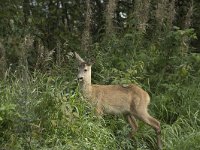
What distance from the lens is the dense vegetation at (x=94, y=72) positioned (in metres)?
7.39

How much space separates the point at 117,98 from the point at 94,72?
113 cm

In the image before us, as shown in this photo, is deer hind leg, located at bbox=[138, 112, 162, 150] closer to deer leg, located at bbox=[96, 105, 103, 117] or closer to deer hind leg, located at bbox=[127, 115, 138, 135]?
deer hind leg, located at bbox=[127, 115, 138, 135]

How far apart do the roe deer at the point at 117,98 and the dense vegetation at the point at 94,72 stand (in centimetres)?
17

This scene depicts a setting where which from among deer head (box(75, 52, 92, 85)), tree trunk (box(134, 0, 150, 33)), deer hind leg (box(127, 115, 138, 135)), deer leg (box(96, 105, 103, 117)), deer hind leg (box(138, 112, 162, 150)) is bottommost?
deer hind leg (box(127, 115, 138, 135))

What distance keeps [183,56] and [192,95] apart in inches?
36.0

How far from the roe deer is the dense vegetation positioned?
170mm

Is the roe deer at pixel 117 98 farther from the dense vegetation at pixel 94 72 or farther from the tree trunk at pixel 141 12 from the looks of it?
the tree trunk at pixel 141 12

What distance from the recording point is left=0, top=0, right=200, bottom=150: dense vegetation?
7.39 metres

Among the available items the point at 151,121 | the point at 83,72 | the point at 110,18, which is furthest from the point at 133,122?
the point at 110,18

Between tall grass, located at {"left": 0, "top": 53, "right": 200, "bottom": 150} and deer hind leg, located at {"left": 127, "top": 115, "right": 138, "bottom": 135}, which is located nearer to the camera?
tall grass, located at {"left": 0, "top": 53, "right": 200, "bottom": 150}

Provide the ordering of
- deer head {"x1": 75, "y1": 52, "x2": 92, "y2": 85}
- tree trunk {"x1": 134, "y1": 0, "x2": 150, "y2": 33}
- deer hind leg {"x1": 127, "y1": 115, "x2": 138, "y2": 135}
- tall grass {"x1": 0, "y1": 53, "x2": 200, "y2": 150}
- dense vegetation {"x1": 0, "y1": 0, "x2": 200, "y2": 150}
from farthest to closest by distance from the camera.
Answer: tree trunk {"x1": 134, "y1": 0, "x2": 150, "y2": 33} < deer head {"x1": 75, "y1": 52, "x2": 92, "y2": 85} < deer hind leg {"x1": 127, "y1": 115, "x2": 138, "y2": 135} < dense vegetation {"x1": 0, "y1": 0, "x2": 200, "y2": 150} < tall grass {"x1": 0, "y1": 53, "x2": 200, "y2": 150}

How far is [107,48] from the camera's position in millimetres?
10258

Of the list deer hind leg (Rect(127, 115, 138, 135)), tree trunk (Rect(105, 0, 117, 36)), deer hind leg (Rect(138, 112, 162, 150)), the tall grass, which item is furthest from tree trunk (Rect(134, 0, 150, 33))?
deer hind leg (Rect(138, 112, 162, 150))

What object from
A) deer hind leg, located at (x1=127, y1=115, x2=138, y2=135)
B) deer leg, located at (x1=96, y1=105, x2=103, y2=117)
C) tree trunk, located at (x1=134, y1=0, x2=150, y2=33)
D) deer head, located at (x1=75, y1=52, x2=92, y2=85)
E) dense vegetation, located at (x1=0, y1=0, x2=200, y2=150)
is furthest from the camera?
tree trunk, located at (x1=134, y1=0, x2=150, y2=33)
